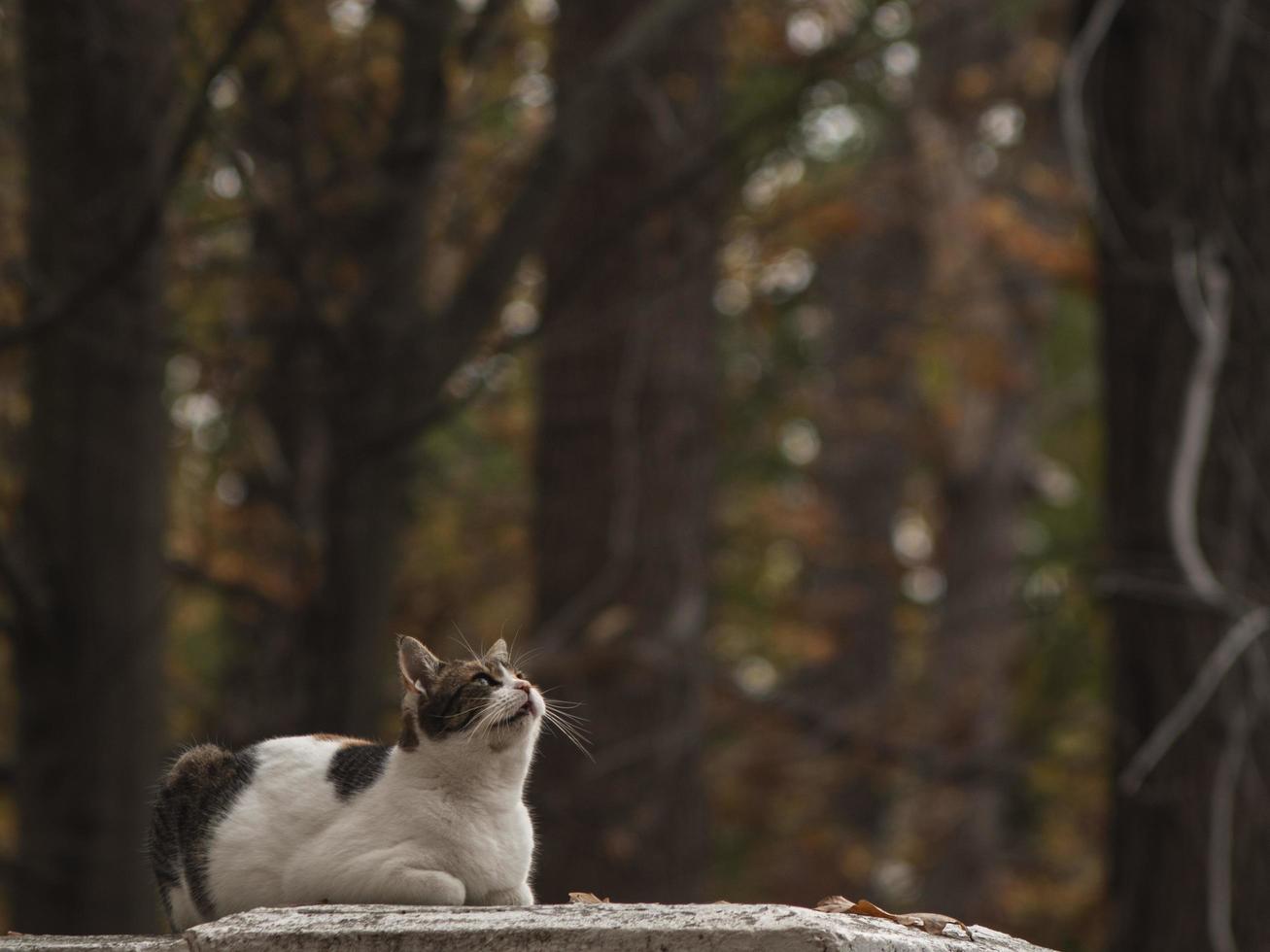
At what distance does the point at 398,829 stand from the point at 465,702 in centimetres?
27

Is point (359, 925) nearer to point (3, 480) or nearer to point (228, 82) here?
point (228, 82)

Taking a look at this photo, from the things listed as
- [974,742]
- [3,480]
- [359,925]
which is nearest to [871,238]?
[974,742]

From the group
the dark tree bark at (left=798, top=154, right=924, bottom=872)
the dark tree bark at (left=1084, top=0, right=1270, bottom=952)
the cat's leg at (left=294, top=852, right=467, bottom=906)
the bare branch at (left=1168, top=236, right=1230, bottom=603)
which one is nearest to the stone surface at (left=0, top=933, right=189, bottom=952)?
the cat's leg at (left=294, top=852, right=467, bottom=906)

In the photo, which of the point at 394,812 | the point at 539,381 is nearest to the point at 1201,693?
the point at 394,812

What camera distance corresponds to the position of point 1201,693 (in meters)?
6.42

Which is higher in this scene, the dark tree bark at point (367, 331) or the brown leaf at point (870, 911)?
the dark tree bark at point (367, 331)

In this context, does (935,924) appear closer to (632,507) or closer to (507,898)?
(507,898)

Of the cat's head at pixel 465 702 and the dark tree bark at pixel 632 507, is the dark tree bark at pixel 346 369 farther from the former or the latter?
the cat's head at pixel 465 702

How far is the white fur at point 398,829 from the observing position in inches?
130

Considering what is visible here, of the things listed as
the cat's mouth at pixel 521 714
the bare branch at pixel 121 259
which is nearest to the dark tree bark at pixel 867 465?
the bare branch at pixel 121 259

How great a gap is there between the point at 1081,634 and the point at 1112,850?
3.31 meters

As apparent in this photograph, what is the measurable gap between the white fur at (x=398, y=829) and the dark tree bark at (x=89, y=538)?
3162mm

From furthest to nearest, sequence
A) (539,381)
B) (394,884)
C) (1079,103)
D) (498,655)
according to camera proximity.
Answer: (539,381)
(1079,103)
(498,655)
(394,884)

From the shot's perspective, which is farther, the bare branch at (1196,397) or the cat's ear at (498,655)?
the bare branch at (1196,397)
